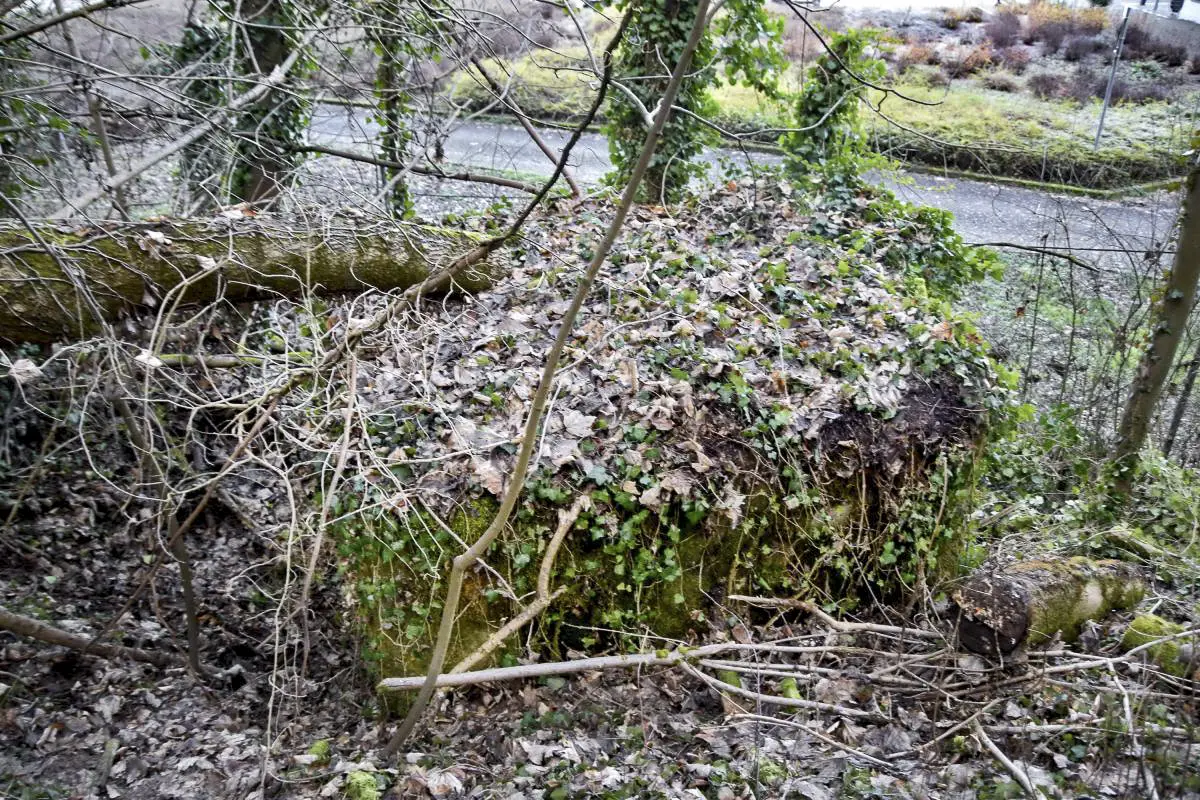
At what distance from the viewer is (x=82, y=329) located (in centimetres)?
361

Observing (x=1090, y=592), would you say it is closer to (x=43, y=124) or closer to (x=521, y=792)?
(x=521, y=792)

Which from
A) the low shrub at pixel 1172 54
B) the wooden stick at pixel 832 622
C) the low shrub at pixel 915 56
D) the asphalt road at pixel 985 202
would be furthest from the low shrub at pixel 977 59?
the wooden stick at pixel 832 622

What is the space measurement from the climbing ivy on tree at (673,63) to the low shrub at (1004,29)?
12.1 metres

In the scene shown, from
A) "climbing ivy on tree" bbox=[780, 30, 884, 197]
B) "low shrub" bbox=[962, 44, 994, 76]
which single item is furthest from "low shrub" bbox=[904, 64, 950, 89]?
"climbing ivy on tree" bbox=[780, 30, 884, 197]

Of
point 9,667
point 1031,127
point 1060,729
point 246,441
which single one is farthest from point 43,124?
point 1031,127

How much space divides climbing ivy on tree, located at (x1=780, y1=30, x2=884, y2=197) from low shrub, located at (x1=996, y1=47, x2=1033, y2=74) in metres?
11.4

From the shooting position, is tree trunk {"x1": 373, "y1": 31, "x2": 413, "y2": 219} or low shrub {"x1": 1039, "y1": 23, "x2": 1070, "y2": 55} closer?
tree trunk {"x1": 373, "y1": 31, "x2": 413, "y2": 219}

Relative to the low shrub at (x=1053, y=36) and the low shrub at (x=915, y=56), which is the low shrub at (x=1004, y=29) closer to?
the low shrub at (x=1053, y=36)

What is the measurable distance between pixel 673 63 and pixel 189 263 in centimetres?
569

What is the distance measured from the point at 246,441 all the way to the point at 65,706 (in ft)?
6.18

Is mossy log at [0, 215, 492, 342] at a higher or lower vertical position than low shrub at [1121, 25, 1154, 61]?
lower

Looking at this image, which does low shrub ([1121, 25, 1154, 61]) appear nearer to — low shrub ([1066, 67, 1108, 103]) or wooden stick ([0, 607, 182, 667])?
low shrub ([1066, 67, 1108, 103])

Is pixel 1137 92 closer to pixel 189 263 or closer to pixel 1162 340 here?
pixel 1162 340

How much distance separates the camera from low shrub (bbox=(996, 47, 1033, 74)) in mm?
16484
